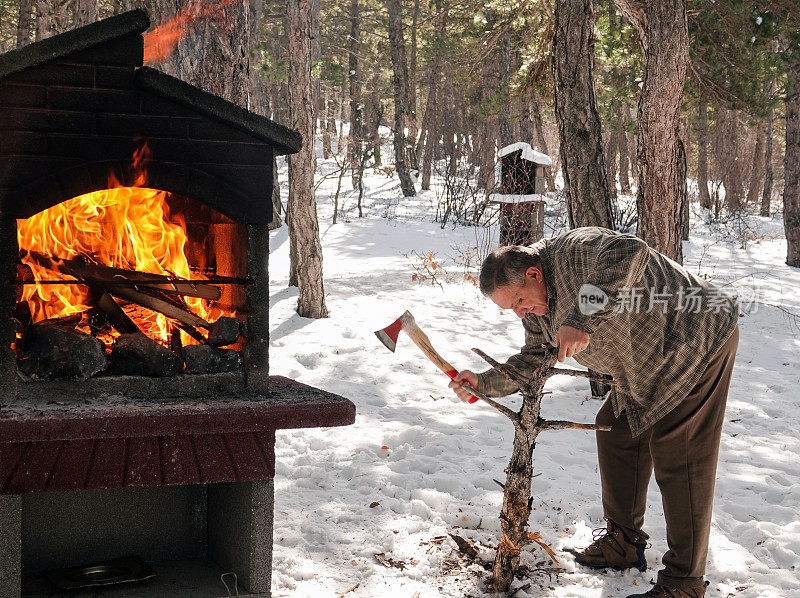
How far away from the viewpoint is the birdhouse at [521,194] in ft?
37.1

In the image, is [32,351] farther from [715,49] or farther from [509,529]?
[715,49]

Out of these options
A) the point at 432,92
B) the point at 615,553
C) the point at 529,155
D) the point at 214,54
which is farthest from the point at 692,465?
the point at 432,92

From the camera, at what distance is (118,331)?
322 centimetres

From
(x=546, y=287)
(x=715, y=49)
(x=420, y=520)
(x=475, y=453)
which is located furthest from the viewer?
(x=715, y=49)

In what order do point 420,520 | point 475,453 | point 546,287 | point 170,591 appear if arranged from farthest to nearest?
point 475,453, point 420,520, point 546,287, point 170,591

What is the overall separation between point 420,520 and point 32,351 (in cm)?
220

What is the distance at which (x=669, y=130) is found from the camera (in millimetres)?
6219

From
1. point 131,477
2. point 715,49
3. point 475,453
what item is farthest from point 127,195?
point 715,49

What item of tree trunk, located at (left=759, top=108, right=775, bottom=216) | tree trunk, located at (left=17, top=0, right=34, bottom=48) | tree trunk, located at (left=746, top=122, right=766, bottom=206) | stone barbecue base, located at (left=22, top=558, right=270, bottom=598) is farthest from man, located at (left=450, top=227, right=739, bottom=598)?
tree trunk, located at (left=746, top=122, right=766, bottom=206)

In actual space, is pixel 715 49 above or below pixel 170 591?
above

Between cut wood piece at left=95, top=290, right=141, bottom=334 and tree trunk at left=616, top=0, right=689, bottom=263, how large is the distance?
453 cm

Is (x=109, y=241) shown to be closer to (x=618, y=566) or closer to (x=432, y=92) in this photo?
(x=618, y=566)

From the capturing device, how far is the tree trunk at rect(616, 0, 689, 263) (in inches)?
245

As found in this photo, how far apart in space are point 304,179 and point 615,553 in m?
5.51
